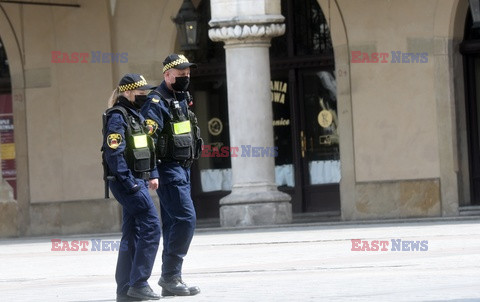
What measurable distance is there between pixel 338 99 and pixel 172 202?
35.3 feet

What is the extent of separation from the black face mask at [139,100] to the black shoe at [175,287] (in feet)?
4.47

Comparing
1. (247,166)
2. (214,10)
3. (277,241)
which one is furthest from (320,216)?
(277,241)

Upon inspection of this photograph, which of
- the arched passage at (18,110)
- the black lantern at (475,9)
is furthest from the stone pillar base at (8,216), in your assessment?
the black lantern at (475,9)

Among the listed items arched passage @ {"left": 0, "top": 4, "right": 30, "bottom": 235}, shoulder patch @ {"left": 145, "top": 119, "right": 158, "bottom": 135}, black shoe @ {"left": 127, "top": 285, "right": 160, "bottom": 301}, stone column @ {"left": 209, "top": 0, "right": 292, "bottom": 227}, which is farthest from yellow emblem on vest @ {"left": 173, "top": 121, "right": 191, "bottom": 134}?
arched passage @ {"left": 0, "top": 4, "right": 30, "bottom": 235}

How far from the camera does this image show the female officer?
34.7 feet

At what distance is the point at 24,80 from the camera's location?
22.5m

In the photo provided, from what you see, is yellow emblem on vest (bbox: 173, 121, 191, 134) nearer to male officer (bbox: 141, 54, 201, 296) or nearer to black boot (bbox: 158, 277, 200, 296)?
male officer (bbox: 141, 54, 201, 296)

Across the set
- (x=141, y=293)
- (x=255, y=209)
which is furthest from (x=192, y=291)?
(x=255, y=209)

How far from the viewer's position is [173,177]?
10836 millimetres

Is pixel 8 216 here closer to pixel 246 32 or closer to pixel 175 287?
pixel 246 32

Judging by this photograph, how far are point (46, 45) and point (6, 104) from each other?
3.87 feet

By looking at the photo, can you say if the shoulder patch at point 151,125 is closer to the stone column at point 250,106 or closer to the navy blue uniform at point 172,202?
the navy blue uniform at point 172,202

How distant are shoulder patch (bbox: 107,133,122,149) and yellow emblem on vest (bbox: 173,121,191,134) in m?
0.54

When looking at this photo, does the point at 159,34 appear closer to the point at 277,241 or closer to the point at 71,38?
the point at 71,38
